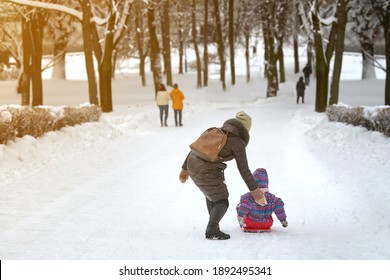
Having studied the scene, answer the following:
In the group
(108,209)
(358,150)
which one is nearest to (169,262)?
(108,209)

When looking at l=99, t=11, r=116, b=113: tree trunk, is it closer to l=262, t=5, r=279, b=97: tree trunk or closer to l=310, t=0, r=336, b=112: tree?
l=310, t=0, r=336, b=112: tree

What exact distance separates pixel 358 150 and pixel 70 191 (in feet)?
21.5

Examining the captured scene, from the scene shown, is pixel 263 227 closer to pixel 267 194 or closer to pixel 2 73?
pixel 267 194

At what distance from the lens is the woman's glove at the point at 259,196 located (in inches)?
232

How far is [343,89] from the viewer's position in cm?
4125

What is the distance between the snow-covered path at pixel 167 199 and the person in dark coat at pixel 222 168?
13.5 inches

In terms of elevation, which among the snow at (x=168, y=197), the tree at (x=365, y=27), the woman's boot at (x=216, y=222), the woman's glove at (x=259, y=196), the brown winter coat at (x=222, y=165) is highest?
the tree at (x=365, y=27)

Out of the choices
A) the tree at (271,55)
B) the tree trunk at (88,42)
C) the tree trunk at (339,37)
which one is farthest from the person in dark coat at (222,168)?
the tree at (271,55)

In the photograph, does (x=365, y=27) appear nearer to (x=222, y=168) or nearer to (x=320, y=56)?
(x=320, y=56)

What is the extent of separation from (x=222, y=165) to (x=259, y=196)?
0.53 m

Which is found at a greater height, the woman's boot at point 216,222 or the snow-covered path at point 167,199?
the woman's boot at point 216,222

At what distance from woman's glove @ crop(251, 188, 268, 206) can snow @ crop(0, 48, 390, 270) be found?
46cm

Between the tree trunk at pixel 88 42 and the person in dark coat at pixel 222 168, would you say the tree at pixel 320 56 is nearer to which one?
the tree trunk at pixel 88 42

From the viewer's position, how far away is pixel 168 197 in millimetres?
8758
